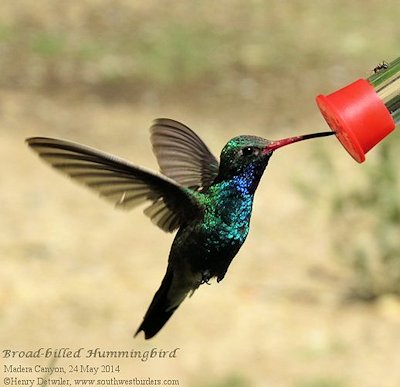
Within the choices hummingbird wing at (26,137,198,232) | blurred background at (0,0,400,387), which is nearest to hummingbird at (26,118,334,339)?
hummingbird wing at (26,137,198,232)

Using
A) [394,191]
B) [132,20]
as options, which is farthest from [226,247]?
[132,20]

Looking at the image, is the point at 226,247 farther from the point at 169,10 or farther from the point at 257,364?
the point at 169,10

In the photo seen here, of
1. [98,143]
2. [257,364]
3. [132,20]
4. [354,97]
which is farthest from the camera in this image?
[132,20]

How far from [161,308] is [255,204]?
4.43 m

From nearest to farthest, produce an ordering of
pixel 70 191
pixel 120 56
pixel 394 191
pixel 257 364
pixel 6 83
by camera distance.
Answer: pixel 257 364, pixel 394 191, pixel 70 191, pixel 6 83, pixel 120 56

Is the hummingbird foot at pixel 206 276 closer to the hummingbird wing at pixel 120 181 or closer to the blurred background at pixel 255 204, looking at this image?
the hummingbird wing at pixel 120 181

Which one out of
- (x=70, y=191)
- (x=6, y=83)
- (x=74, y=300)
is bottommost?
(x=74, y=300)

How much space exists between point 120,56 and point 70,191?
113 inches

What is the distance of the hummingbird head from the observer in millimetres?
2031

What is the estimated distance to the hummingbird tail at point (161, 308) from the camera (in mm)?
2367

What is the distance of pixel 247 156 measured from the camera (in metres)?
2.06

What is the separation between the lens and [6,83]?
29.3 feet

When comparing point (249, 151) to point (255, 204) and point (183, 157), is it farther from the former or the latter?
point (255, 204)

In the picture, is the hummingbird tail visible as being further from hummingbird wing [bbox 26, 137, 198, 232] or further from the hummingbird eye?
the hummingbird eye
